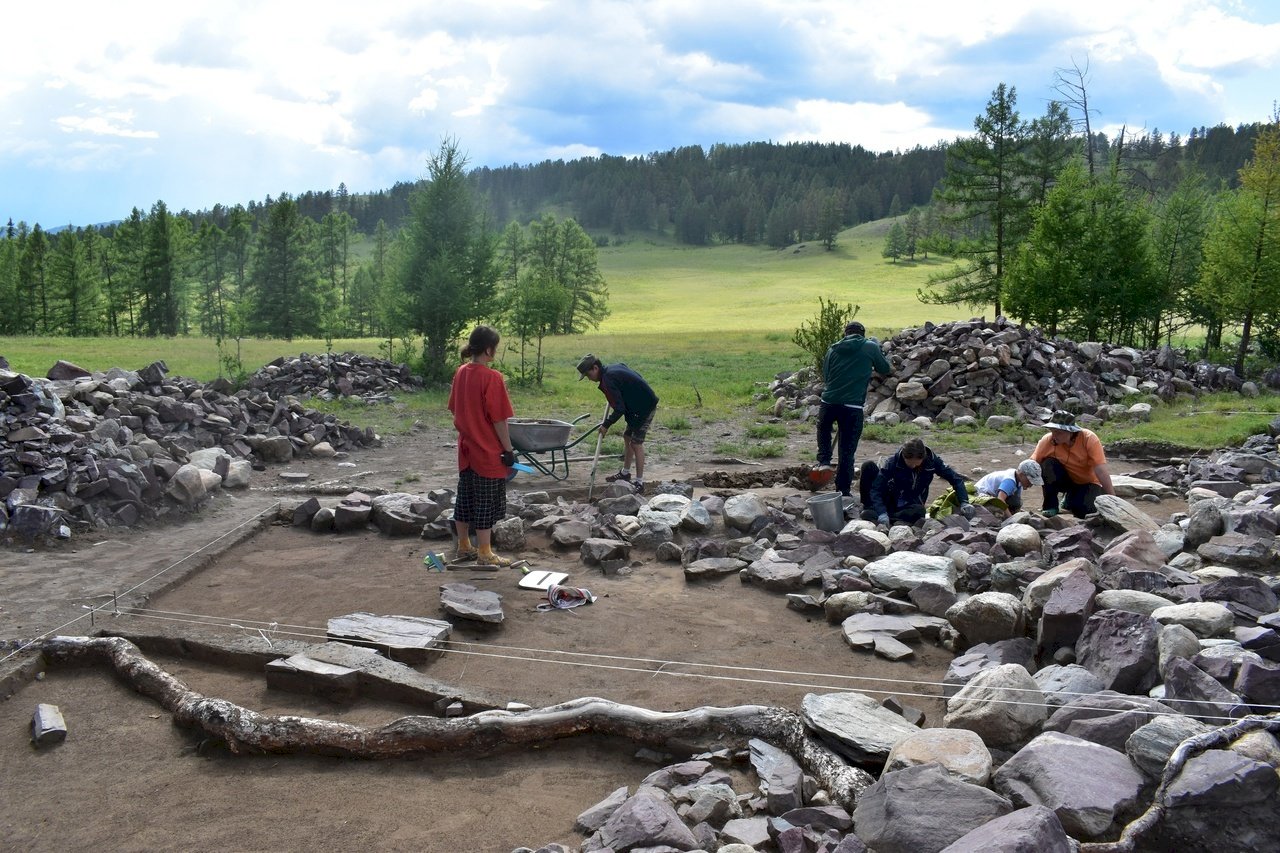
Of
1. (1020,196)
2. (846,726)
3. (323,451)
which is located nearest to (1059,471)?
(846,726)

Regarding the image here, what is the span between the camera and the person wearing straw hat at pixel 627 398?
9.27 metres

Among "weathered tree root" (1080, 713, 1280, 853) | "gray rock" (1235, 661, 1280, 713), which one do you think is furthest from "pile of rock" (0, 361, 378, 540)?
"gray rock" (1235, 661, 1280, 713)

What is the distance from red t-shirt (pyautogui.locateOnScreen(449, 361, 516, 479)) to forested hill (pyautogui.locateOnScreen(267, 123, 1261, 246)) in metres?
105

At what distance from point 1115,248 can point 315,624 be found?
24.7m

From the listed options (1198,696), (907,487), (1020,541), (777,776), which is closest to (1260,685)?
(1198,696)

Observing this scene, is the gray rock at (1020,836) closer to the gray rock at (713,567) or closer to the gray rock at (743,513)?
the gray rock at (713,567)

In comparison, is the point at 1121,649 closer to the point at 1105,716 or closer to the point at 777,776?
the point at 1105,716

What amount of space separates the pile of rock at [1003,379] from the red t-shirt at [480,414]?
10.9m

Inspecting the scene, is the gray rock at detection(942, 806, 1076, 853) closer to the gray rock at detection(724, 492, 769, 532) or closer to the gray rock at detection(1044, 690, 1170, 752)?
the gray rock at detection(1044, 690, 1170, 752)

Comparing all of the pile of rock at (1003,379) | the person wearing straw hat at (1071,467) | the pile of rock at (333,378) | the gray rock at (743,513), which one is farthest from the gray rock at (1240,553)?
the pile of rock at (333,378)

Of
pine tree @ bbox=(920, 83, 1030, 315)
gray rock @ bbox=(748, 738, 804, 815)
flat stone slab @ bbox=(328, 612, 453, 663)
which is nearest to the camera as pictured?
gray rock @ bbox=(748, 738, 804, 815)

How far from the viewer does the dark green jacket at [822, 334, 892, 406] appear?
9391mm

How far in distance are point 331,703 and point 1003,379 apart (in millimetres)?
15234

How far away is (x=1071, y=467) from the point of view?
7.92 metres
